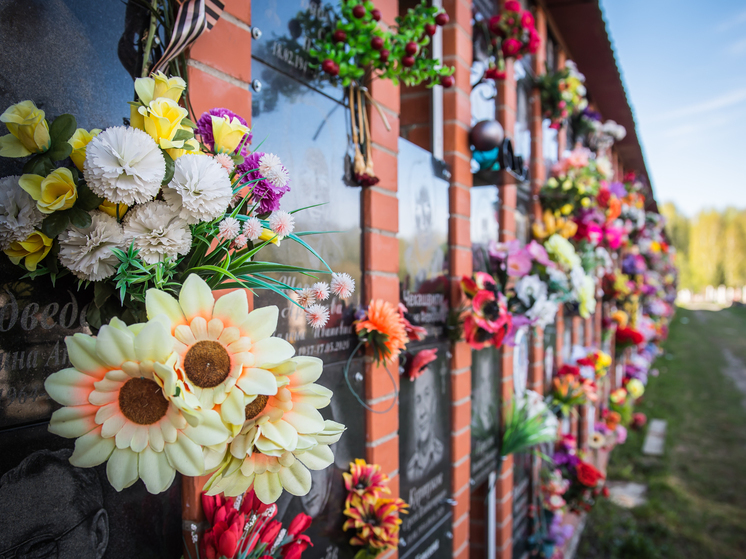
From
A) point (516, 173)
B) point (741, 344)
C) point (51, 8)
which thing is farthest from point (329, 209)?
point (741, 344)

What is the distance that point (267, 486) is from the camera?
2.54 feet

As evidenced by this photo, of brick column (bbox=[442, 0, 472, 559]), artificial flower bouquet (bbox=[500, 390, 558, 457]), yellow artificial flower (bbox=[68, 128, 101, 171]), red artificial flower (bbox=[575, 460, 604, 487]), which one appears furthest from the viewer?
red artificial flower (bbox=[575, 460, 604, 487])

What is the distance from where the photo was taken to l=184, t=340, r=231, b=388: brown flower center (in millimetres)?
664

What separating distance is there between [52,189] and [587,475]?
4142 millimetres

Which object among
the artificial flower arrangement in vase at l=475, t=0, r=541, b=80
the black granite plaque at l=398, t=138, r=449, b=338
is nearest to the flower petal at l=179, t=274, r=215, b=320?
the black granite plaque at l=398, t=138, r=449, b=338

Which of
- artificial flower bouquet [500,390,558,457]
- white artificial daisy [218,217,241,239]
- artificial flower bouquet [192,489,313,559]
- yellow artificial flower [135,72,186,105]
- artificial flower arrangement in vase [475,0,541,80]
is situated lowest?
artificial flower bouquet [500,390,558,457]

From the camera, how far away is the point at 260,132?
1.19 m

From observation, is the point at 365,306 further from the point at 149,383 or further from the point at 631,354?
the point at 631,354

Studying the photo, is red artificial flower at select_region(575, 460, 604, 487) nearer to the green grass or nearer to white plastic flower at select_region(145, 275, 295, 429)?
the green grass

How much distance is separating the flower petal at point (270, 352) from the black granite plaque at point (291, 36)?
2.53 ft

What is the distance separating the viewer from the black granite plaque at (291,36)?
120 cm

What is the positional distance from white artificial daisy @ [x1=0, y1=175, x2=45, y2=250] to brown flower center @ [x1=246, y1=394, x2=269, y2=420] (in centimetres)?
40

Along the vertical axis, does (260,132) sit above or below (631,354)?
above

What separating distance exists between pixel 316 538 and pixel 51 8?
1400 mm
